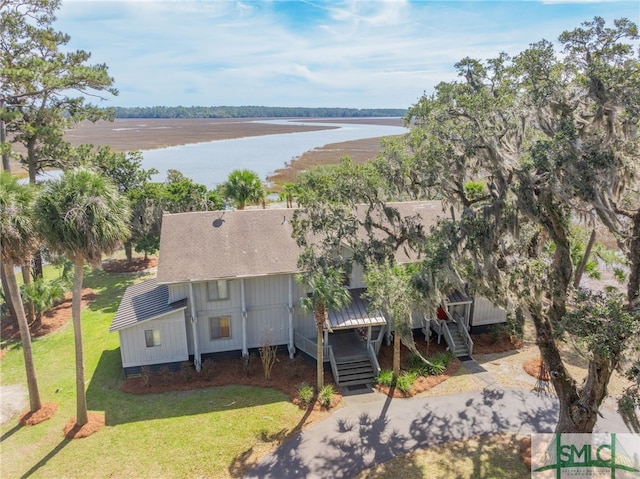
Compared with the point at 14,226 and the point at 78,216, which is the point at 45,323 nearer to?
the point at 14,226

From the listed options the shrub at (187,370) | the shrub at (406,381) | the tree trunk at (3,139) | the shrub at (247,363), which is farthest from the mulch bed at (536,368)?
the tree trunk at (3,139)

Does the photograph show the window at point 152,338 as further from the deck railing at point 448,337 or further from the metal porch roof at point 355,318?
the deck railing at point 448,337

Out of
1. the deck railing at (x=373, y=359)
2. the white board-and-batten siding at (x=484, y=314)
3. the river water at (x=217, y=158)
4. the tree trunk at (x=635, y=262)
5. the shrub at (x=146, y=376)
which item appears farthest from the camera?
the river water at (x=217, y=158)

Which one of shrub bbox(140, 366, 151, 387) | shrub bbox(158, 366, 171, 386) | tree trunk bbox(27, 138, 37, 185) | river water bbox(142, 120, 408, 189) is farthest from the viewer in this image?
river water bbox(142, 120, 408, 189)

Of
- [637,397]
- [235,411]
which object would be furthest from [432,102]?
[235,411]

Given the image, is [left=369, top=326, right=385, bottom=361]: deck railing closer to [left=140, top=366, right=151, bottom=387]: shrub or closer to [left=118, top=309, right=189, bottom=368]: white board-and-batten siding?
[left=118, top=309, right=189, bottom=368]: white board-and-batten siding

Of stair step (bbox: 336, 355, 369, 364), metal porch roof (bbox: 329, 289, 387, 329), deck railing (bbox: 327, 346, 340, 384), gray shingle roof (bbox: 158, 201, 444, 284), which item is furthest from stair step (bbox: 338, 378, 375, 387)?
gray shingle roof (bbox: 158, 201, 444, 284)
